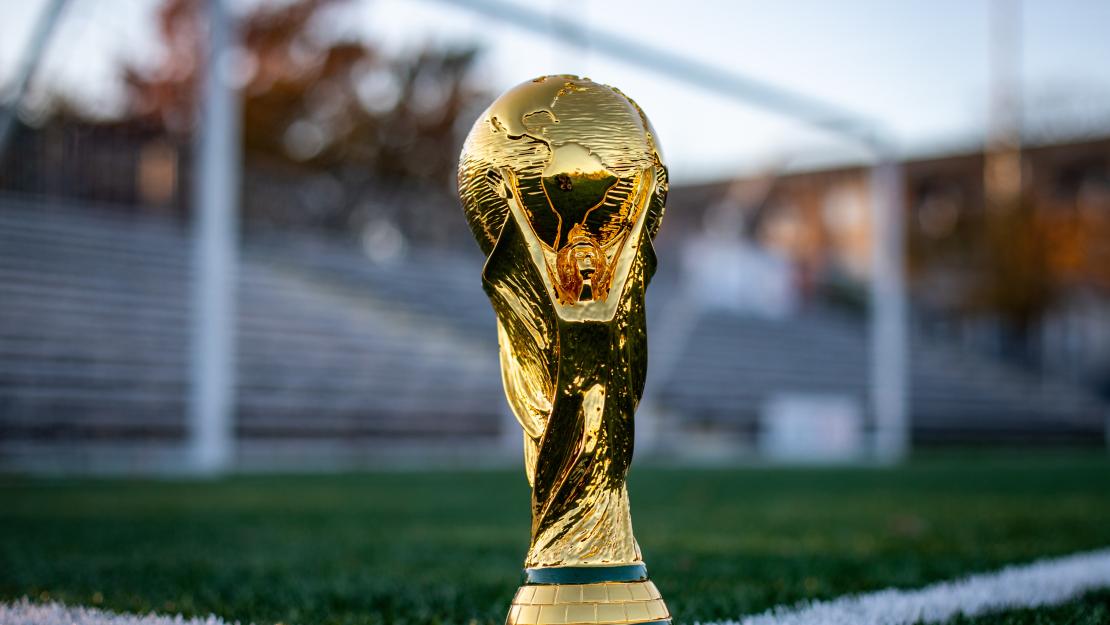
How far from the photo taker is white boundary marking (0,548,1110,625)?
1.68 meters

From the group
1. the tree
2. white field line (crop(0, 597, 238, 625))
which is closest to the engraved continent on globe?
white field line (crop(0, 597, 238, 625))

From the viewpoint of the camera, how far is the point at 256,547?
11.2 ft

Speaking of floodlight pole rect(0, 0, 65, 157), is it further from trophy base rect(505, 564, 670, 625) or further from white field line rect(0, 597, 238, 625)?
trophy base rect(505, 564, 670, 625)

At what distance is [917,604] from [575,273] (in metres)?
0.97

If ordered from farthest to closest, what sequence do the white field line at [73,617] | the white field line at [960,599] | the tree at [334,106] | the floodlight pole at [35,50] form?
1. the tree at [334,106]
2. the floodlight pole at [35,50]
3. the white field line at [960,599]
4. the white field line at [73,617]

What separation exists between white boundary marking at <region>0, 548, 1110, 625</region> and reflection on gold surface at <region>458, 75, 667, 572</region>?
47cm

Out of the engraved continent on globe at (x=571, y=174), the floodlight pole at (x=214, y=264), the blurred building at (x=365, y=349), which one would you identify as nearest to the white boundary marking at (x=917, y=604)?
the engraved continent on globe at (x=571, y=174)

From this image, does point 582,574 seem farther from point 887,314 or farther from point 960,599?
point 887,314

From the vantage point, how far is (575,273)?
4.41 ft

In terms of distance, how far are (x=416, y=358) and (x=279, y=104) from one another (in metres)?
10.8

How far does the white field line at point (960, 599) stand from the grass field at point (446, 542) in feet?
0.27

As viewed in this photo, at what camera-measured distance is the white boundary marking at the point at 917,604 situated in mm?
1681

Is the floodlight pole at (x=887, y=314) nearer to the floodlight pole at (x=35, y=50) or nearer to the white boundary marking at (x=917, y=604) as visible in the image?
the floodlight pole at (x=35, y=50)

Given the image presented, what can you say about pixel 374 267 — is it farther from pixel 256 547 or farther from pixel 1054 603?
pixel 1054 603
